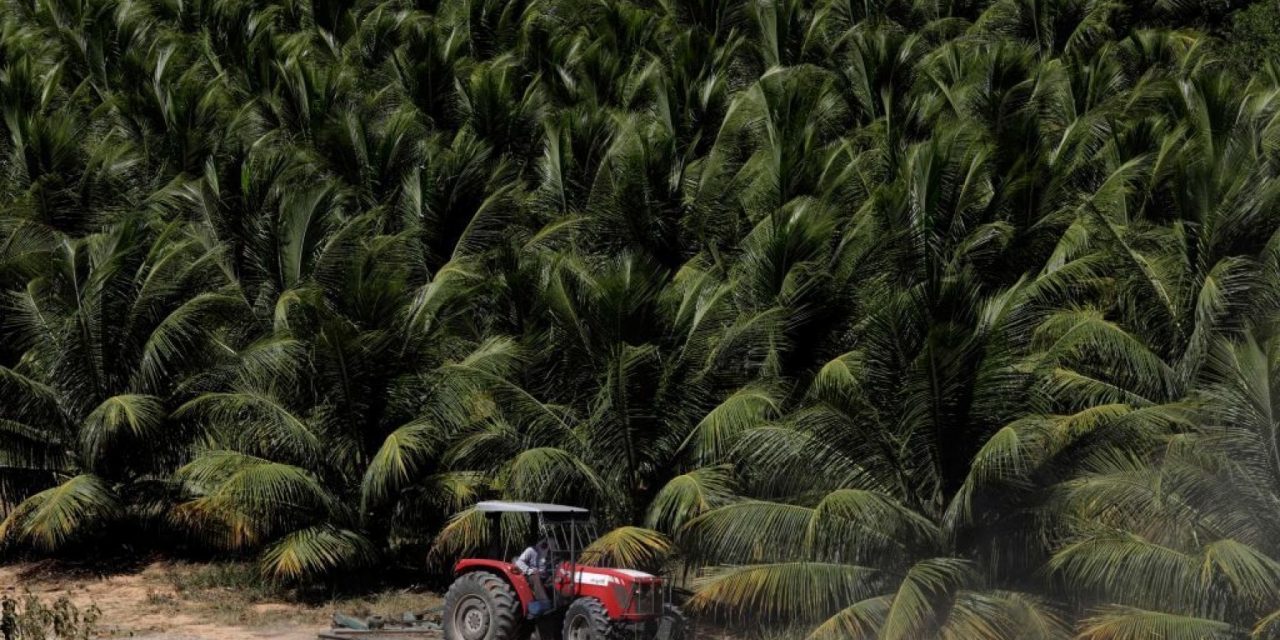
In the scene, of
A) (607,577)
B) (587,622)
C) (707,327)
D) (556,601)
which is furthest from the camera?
(707,327)

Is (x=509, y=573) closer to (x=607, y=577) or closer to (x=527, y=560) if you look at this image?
(x=527, y=560)

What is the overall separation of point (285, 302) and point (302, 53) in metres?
17.1

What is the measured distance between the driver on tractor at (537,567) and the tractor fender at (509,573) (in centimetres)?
5

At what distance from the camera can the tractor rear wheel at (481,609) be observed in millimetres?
14836

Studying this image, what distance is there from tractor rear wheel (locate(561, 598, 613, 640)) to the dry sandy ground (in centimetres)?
381

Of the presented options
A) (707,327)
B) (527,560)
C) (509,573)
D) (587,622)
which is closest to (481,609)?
(509,573)

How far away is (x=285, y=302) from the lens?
2148cm

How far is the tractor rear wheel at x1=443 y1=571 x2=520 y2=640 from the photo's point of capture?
14.8m

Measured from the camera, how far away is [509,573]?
1507cm

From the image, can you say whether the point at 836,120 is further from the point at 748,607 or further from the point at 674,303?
the point at 748,607

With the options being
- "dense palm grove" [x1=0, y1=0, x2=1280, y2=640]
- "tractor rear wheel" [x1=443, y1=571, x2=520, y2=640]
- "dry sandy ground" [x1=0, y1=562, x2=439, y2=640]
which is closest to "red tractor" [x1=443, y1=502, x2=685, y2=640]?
"tractor rear wheel" [x1=443, y1=571, x2=520, y2=640]

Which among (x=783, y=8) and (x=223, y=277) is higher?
(x=783, y=8)

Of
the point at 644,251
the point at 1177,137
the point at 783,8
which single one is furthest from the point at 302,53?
the point at 1177,137

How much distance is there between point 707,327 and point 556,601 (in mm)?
5279
